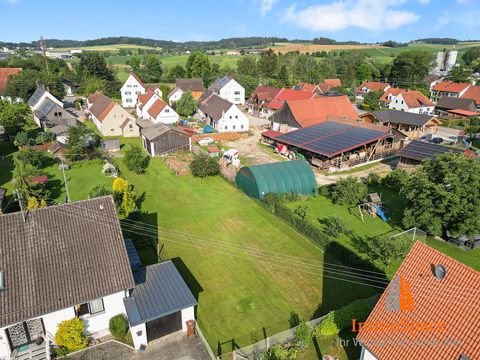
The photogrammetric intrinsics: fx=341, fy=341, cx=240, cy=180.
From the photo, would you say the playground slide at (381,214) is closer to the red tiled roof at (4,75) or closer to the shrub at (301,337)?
the shrub at (301,337)

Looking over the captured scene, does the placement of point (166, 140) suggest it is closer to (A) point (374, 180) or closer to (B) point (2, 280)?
(A) point (374, 180)

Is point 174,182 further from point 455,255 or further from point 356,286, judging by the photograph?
point 455,255

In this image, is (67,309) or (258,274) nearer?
(67,309)

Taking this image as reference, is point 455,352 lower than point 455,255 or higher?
higher

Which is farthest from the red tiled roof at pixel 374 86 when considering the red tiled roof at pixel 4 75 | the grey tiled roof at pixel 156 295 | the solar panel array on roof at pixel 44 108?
the grey tiled roof at pixel 156 295

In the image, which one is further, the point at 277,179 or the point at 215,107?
the point at 215,107

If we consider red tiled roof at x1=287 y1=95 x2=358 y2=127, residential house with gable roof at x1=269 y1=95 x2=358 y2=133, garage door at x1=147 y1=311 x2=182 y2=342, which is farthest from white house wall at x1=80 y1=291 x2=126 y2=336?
red tiled roof at x1=287 y1=95 x2=358 y2=127

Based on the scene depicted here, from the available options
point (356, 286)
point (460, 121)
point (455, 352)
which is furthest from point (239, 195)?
point (460, 121)

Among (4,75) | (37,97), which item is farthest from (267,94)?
(4,75)
